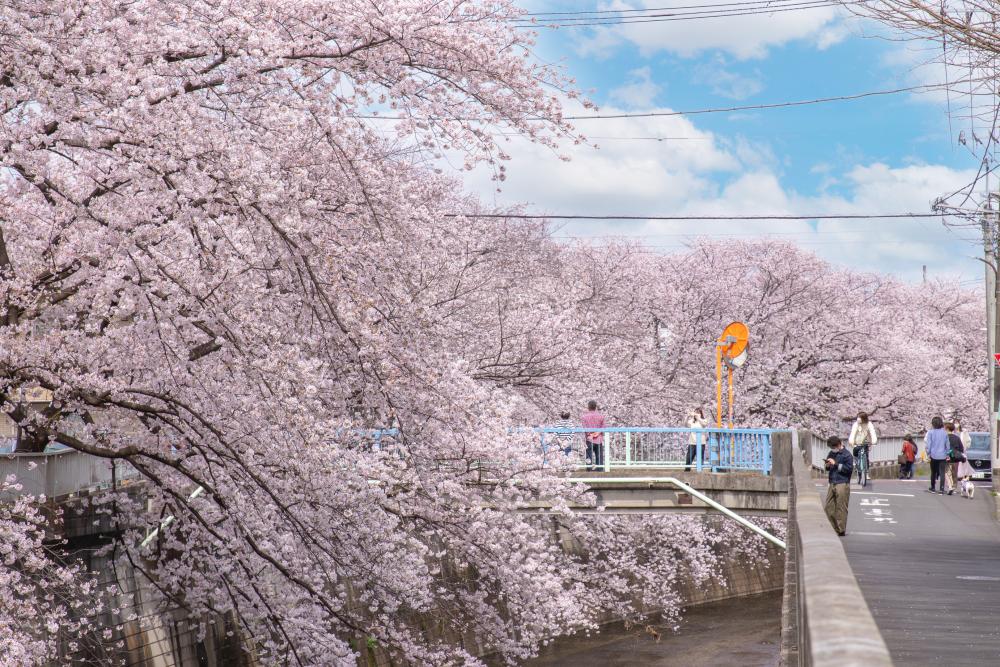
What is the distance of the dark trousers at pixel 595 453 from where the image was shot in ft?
73.6

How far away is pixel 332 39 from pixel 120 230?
2700 millimetres

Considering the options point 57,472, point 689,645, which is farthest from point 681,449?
point 57,472

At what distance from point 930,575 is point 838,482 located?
4.04m

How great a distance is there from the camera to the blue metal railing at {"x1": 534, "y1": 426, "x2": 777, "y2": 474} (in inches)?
856

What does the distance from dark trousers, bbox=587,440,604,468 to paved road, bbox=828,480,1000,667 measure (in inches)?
192

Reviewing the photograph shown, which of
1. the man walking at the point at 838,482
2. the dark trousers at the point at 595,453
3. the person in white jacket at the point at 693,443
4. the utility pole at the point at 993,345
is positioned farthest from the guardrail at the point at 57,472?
the utility pole at the point at 993,345

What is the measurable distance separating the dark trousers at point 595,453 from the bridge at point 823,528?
0.20 m

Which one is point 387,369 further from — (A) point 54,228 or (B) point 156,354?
(A) point 54,228

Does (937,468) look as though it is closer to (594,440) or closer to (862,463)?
(862,463)

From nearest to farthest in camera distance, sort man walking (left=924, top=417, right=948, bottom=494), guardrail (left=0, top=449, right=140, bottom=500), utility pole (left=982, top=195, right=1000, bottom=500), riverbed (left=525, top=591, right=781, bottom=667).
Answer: guardrail (left=0, top=449, right=140, bottom=500), riverbed (left=525, top=591, right=781, bottom=667), utility pole (left=982, top=195, right=1000, bottom=500), man walking (left=924, top=417, right=948, bottom=494)

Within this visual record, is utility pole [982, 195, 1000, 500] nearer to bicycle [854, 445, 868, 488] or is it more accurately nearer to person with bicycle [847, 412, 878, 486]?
person with bicycle [847, 412, 878, 486]

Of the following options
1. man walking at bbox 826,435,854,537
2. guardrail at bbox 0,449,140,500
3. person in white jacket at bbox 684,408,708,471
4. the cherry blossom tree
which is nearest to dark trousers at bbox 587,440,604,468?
person in white jacket at bbox 684,408,708,471

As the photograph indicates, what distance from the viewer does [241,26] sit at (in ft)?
30.3

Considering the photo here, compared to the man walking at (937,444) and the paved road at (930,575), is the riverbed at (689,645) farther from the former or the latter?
the man walking at (937,444)
